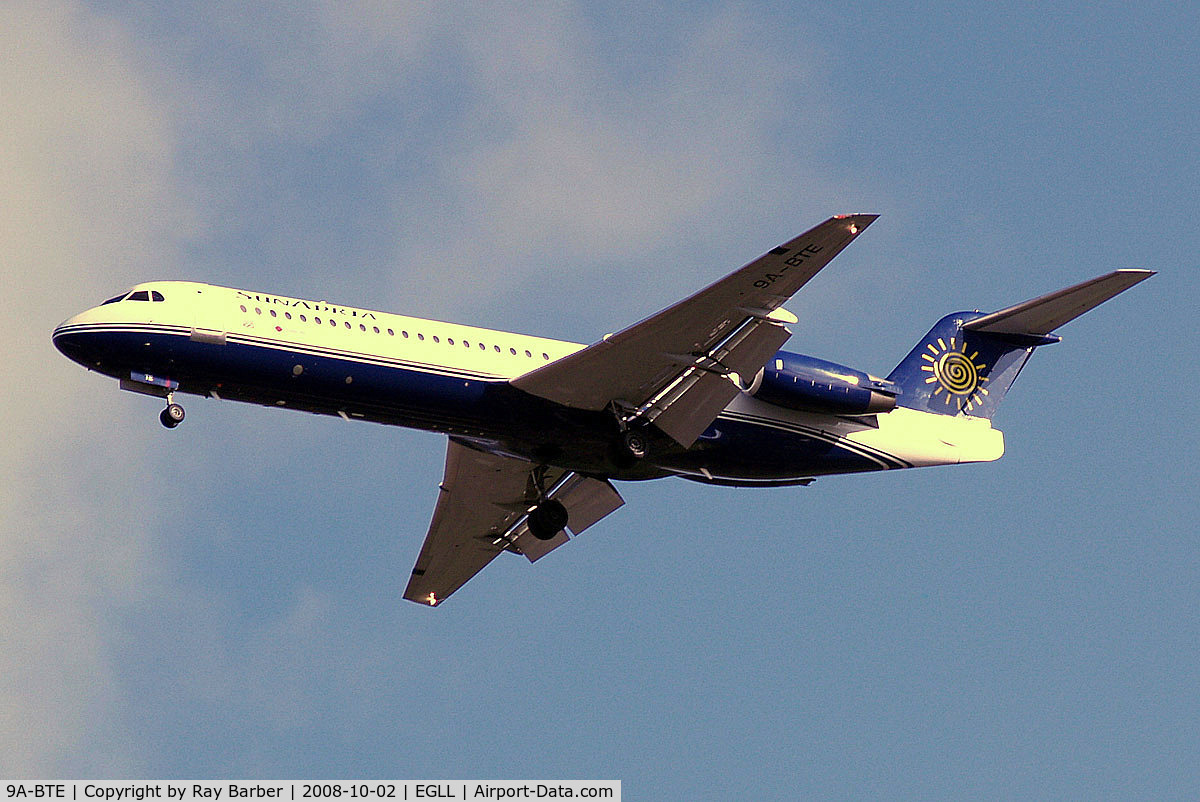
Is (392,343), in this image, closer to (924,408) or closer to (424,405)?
(424,405)

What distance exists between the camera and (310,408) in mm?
25516

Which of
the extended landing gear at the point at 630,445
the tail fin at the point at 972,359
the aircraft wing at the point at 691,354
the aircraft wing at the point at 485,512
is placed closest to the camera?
the aircraft wing at the point at 691,354

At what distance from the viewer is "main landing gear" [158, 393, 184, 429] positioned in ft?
80.8

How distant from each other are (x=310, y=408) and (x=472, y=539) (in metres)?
6.81

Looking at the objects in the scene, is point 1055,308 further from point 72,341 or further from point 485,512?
point 72,341

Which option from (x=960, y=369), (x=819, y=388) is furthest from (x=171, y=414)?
(x=960, y=369)

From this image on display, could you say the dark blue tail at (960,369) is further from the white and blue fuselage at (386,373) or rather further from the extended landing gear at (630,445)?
the extended landing gear at (630,445)

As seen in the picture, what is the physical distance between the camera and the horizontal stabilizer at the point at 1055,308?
26.2m

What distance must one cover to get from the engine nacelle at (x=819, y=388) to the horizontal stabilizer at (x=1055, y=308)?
3.24m

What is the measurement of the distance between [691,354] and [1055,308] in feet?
23.2

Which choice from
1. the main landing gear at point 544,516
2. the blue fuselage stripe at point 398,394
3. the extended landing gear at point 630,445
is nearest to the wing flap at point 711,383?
the extended landing gear at point 630,445

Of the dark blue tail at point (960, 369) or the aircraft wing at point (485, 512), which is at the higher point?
the dark blue tail at point (960, 369)

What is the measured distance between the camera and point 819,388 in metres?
27.7

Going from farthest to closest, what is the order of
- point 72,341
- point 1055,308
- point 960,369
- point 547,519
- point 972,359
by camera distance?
point 972,359
point 960,369
point 547,519
point 1055,308
point 72,341
